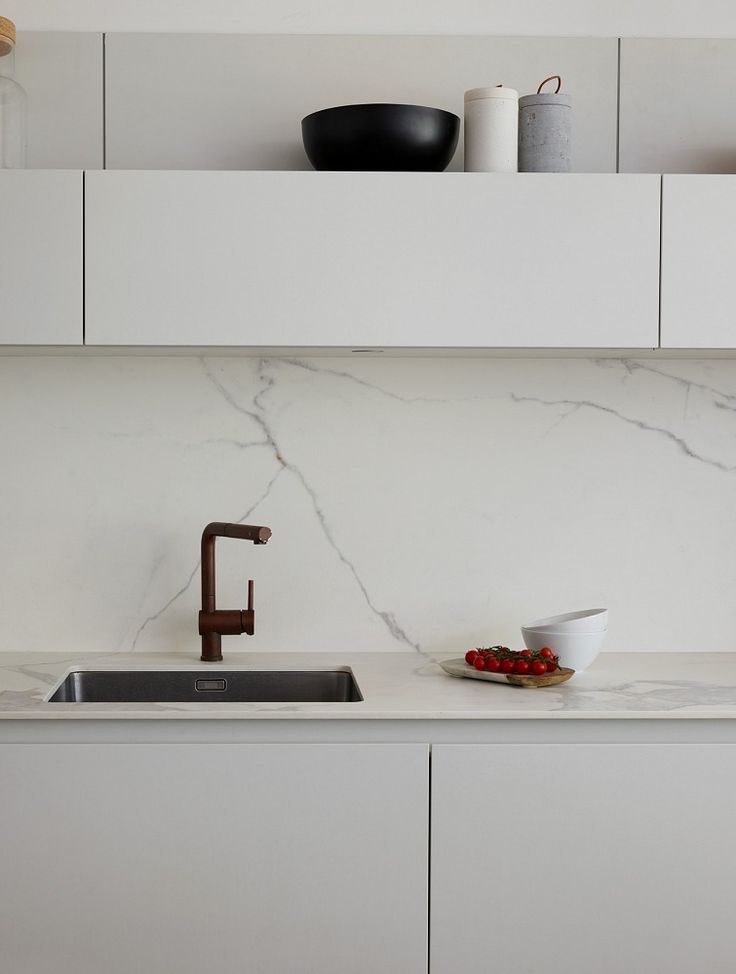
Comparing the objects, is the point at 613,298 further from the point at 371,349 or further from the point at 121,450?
the point at 121,450

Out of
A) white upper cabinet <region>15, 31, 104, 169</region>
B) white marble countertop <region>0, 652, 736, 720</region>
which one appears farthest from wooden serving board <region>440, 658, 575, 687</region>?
white upper cabinet <region>15, 31, 104, 169</region>

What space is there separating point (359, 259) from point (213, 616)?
798 mm

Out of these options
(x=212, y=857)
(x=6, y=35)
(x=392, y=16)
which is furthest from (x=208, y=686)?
(x=392, y=16)

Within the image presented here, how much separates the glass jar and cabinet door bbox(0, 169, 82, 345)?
21 centimetres

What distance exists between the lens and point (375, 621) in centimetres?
230

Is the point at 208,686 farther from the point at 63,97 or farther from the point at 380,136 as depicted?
the point at 63,97

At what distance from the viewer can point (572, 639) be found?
2008 millimetres

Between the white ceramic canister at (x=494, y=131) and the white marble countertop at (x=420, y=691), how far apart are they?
103 centimetres

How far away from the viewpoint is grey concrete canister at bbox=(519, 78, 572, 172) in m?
2.05

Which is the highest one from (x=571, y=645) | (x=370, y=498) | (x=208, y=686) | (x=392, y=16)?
(x=392, y=16)

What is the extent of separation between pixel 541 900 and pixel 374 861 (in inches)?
11.7

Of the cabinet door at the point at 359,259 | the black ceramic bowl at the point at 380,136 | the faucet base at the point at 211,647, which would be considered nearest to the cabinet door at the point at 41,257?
the cabinet door at the point at 359,259

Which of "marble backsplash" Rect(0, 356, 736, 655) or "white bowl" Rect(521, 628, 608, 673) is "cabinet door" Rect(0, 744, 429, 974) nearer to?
"white bowl" Rect(521, 628, 608, 673)

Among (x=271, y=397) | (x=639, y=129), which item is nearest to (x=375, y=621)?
(x=271, y=397)
